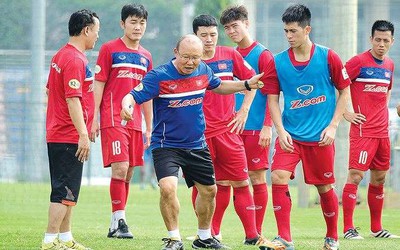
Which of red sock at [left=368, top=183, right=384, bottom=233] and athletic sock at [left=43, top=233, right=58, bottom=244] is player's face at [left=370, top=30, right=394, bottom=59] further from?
athletic sock at [left=43, top=233, right=58, bottom=244]

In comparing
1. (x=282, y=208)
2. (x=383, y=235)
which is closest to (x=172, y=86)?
(x=282, y=208)

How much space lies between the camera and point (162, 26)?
38.4m

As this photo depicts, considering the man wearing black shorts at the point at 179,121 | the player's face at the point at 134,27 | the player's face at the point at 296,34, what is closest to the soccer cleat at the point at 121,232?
the man wearing black shorts at the point at 179,121

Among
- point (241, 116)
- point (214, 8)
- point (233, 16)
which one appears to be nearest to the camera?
point (241, 116)

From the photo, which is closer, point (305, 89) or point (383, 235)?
point (305, 89)

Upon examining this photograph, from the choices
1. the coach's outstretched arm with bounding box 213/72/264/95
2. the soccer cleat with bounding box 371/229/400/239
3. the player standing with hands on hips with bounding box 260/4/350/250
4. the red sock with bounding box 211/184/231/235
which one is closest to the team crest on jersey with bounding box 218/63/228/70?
the coach's outstretched arm with bounding box 213/72/264/95

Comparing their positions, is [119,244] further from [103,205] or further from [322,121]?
[103,205]

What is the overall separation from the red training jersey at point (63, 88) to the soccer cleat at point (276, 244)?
1895 millimetres

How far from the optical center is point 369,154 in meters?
13.9

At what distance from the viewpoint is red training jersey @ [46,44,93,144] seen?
10.5m

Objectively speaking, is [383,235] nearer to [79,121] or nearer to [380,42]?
[380,42]

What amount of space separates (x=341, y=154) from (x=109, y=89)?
854 cm

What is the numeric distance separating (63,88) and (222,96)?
2.15m

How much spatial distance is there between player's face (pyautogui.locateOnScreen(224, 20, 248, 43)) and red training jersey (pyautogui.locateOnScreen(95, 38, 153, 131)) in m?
1.05
